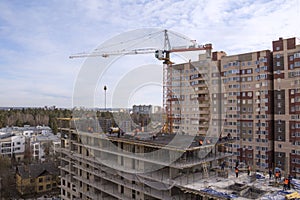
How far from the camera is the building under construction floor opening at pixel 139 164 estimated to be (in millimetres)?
10773

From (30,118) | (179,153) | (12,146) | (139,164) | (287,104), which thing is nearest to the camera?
(179,153)

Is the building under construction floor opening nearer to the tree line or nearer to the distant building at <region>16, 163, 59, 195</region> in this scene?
the distant building at <region>16, 163, 59, 195</region>

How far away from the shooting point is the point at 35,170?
26.6m

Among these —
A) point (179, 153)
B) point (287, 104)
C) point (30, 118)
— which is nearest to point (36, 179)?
point (179, 153)

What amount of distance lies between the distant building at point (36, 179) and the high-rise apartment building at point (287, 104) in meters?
22.4

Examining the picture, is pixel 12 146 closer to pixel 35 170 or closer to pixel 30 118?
pixel 35 170

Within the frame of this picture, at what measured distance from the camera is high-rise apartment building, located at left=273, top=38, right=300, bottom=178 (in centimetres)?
1852

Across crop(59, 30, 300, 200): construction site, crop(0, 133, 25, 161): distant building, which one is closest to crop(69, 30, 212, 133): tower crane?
crop(59, 30, 300, 200): construction site

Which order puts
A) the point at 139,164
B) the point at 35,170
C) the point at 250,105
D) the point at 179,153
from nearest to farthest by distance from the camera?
the point at 179,153
the point at 139,164
the point at 250,105
the point at 35,170

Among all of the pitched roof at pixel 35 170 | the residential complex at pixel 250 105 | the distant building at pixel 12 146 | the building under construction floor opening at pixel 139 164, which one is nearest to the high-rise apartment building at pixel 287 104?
the residential complex at pixel 250 105

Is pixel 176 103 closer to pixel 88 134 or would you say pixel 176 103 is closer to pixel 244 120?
pixel 244 120

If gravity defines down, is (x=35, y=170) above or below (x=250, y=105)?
below

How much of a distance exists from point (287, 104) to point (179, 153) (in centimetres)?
1289

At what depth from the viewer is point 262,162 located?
67.2 feet
